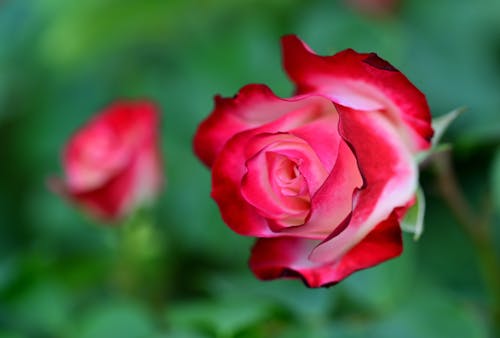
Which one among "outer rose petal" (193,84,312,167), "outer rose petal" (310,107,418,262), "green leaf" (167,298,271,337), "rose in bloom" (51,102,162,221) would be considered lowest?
"green leaf" (167,298,271,337)

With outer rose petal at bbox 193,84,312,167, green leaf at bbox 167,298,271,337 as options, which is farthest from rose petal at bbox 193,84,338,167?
green leaf at bbox 167,298,271,337

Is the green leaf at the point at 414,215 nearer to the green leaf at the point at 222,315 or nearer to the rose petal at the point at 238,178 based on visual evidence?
the rose petal at the point at 238,178

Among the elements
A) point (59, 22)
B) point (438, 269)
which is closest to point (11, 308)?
point (438, 269)

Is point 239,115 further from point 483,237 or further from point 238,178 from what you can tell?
point 483,237

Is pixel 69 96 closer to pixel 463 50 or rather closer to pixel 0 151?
pixel 0 151

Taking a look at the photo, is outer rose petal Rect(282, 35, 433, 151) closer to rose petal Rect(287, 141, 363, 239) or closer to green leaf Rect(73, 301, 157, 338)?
rose petal Rect(287, 141, 363, 239)

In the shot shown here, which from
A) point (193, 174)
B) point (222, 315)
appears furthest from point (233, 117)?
point (193, 174)
